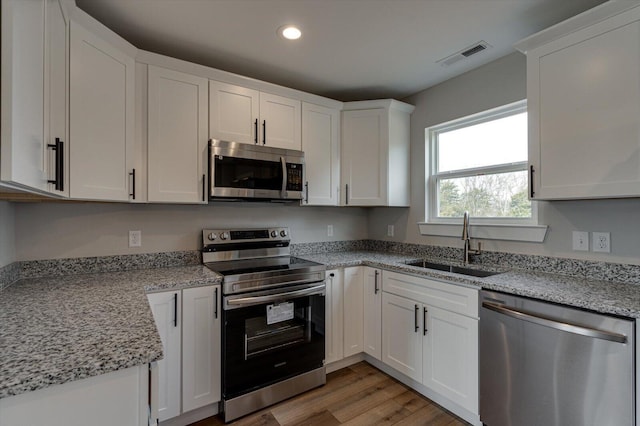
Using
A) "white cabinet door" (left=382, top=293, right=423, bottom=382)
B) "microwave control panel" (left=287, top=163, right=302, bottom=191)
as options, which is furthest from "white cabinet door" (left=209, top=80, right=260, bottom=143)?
"white cabinet door" (left=382, top=293, right=423, bottom=382)

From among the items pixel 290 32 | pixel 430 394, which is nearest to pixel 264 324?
pixel 430 394

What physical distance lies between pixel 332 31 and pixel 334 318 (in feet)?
6.81

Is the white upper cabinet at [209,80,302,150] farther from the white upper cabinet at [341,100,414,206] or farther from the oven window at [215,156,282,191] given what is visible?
the white upper cabinet at [341,100,414,206]

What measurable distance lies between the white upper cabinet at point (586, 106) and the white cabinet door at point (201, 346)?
2.09m

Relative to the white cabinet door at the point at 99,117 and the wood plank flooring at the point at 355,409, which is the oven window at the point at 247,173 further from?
the wood plank flooring at the point at 355,409

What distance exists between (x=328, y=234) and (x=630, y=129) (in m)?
2.26

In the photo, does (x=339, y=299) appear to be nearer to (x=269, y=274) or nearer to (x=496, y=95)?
(x=269, y=274)

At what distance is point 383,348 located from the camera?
2.42 m

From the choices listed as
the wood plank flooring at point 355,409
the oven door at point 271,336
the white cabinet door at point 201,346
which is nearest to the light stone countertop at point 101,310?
the white cabinet door at point 201,346

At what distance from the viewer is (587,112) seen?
158 centimetres

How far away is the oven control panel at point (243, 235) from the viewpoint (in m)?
2.39

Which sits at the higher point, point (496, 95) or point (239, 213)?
point (496, 95)

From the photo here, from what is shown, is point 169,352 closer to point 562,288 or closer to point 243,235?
point 243,235

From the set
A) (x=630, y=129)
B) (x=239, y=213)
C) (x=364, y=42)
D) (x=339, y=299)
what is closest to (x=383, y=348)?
(x=339, y=299)
